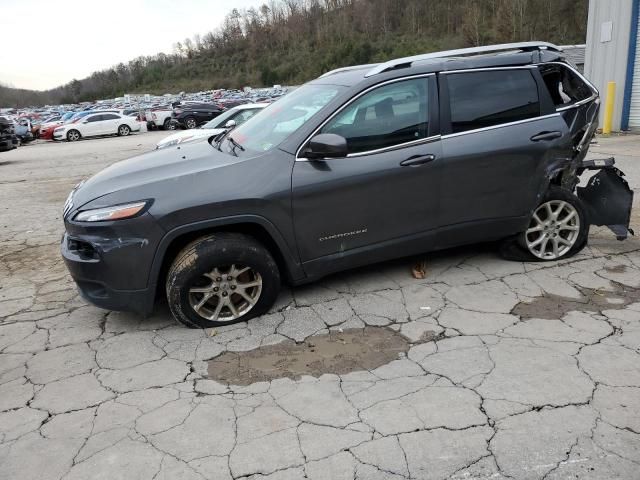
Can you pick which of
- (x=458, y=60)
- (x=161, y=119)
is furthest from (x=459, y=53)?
(x=161, y=119)

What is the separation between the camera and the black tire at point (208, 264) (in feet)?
11.9

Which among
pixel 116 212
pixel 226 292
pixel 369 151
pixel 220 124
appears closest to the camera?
pixel 116 212

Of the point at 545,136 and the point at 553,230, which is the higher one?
the point at 545,136

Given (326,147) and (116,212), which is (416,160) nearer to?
(326,147)

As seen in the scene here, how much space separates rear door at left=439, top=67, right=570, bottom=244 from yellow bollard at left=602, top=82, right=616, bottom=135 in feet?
37.0

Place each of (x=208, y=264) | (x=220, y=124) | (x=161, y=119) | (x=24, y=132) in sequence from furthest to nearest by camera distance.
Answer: (x=161, y=119), (x=24, y=132), (x=220, y=124), (x=208, y=264)

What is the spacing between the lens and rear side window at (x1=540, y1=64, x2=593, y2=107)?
4562 mm

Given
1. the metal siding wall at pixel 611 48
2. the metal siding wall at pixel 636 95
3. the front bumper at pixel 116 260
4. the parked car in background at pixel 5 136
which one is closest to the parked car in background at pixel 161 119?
the parked car in background at pixel 5 136

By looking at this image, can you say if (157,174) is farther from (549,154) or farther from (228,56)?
(228,56)

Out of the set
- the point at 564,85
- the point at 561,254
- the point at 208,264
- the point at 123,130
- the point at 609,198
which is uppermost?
the point at 564,85

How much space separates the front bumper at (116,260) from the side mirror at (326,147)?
116cm

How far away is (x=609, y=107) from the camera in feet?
45.8

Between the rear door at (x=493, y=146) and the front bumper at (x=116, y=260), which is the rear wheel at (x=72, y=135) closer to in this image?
the front bumper at (x=116, y=260)

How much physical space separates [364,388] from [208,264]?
1.35 m
